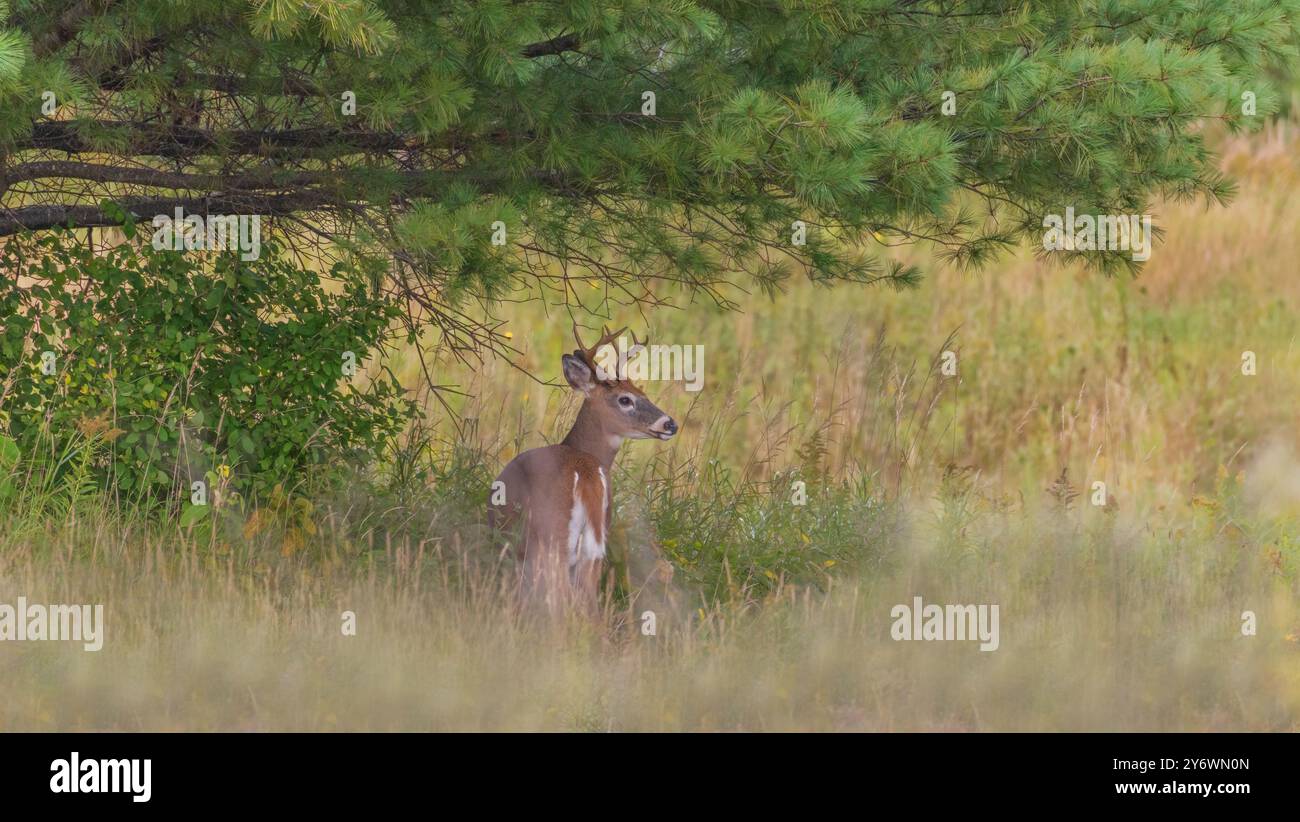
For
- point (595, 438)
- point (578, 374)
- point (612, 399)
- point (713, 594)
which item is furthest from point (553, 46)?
point (713, 594)

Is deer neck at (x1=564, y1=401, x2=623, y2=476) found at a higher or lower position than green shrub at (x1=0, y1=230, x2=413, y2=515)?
lower

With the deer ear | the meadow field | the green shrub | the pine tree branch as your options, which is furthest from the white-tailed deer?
the pine tree branch

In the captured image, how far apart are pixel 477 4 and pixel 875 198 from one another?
6.00ft

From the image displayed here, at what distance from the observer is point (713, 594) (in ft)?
25.8

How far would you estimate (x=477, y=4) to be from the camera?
584 centimetres

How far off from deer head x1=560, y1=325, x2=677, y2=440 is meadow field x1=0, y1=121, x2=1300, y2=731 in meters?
0.32

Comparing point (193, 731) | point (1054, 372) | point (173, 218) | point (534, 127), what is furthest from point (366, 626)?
point (1054, 372)

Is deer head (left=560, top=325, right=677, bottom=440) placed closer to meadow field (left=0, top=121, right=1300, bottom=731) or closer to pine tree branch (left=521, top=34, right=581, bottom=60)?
meadow field (left=0, top=121, right=1300, bottom=731)

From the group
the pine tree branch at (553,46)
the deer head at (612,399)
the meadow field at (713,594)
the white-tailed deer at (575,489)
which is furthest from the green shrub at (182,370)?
the pine tree branch at (553,46)

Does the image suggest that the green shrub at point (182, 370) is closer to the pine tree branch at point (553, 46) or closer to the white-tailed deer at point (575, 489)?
the white-tailed deer at point (575, 489)

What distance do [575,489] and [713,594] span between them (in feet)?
3.85

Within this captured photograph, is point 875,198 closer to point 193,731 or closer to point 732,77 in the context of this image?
point 732,77

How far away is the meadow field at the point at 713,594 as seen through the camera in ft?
19.7

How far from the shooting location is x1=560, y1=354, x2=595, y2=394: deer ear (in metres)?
7.34
